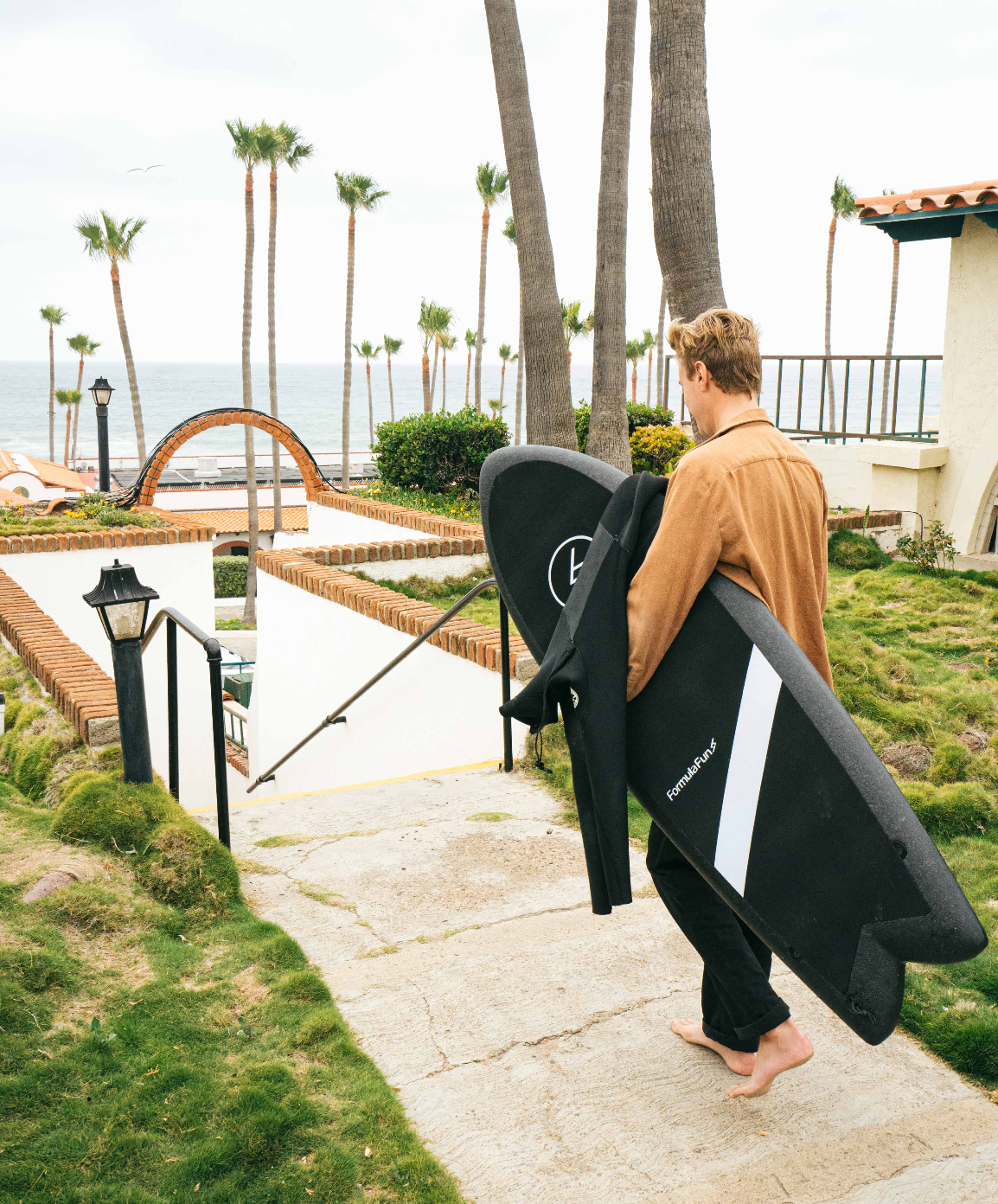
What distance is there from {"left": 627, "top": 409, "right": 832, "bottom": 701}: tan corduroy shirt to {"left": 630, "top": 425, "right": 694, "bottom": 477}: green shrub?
9931mm

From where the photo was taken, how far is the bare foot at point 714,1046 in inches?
96.2

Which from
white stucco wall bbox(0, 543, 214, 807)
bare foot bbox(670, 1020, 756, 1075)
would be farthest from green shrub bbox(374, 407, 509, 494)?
bare foot bbox(670, 1020, 756, 1075)

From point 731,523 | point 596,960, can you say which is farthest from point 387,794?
point 731,523

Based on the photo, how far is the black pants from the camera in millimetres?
2262

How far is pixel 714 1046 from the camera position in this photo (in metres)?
2.53

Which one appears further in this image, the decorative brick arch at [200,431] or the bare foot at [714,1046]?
the decorative brick arch at [200,431]

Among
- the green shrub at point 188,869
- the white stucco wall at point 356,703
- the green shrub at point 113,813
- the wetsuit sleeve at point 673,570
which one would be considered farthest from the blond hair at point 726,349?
the white stucco wall at point 356,703

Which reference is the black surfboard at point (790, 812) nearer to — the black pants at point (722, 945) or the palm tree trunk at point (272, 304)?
the black pants at point (722, 945)

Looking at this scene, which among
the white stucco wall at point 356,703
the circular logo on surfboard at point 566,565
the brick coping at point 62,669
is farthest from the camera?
the white stucco wall at point 356,703

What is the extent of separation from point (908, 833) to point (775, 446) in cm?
81

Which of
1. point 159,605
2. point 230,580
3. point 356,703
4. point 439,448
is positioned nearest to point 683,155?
point 356,703

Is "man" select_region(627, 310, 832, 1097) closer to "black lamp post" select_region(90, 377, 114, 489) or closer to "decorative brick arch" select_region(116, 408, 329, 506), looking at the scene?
"decorative brick arch" select_region(116, 408, 329, 506)

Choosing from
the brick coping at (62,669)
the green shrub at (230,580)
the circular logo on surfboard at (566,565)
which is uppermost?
the circular logo on surfboard at (566,565)

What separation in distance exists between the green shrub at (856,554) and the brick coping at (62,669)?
565 centimetres
